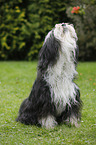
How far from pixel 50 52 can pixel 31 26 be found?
9891mm

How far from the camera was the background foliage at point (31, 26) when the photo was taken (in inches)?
498

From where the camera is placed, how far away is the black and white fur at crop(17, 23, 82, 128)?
3236mm

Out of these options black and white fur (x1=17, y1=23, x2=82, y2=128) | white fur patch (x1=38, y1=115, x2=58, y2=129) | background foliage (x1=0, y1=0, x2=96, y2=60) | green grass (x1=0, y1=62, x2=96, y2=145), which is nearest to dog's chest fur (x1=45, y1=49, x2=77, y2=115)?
black and white fur (x1=17, y1=23, x2=82, y2=128)

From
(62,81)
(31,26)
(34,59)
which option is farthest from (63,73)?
(34,59)

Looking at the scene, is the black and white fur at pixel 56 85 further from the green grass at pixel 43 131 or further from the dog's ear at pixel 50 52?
the green grass at pixel 43 131

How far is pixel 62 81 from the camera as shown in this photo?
338 cm

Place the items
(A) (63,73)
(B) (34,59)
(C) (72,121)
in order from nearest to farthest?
(A) (63,73), (C) (72,121), (B) (34,59)

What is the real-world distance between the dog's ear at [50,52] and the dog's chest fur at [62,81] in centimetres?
6

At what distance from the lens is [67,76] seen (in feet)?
11.0

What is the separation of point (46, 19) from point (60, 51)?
9921 millimetres

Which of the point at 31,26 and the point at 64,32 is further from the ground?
the point at 31,26

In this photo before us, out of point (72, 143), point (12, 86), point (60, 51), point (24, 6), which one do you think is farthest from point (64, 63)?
point (24, 6)

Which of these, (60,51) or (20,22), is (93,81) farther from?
(20,22)

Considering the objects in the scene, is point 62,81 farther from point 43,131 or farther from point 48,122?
point 43,131
